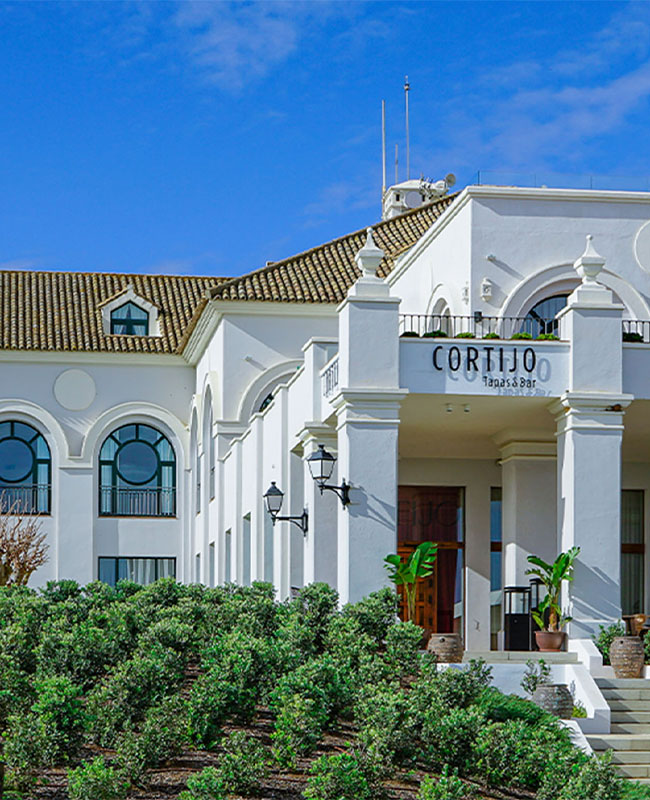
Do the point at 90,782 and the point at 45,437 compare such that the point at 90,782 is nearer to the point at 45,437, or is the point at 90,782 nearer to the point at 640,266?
the point at 640,266

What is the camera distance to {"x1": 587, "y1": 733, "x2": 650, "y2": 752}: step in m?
18.1

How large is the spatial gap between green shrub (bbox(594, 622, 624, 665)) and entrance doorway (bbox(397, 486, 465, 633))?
815 cm


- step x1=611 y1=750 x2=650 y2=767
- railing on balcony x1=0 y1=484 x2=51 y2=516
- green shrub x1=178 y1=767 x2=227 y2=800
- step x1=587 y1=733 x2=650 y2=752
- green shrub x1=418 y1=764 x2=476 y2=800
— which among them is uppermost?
railing on balcony x1=0 y1=484 x2=51 y2=516

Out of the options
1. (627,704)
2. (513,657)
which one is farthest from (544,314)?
(627,704)

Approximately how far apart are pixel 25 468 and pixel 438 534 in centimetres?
1748

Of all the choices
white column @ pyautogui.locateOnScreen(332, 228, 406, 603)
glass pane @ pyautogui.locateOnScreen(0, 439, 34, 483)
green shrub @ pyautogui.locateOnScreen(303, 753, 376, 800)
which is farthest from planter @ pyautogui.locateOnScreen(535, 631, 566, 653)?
glass pane @ pyautogui.locateOnScreen(0, 439, 34, 483)

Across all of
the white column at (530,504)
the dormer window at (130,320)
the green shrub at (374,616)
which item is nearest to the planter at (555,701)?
the green shrub at (374,616)

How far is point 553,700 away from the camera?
18.7 metres

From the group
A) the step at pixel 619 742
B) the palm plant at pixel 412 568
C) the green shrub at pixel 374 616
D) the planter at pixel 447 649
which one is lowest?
the step at pixel 619 742

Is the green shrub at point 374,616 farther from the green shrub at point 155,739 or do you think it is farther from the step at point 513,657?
the green shrub at point 155,739

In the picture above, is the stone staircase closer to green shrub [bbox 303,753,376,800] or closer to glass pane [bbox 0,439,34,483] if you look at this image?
green shrub [bbox 303,753,376,800]

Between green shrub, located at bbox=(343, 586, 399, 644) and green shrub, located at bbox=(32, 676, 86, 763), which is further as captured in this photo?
green shrub, located at bbox=(343, 586, 399, 644)

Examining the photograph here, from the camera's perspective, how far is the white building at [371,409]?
22.1m

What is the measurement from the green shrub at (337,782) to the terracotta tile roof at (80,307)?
30267 millimetres
